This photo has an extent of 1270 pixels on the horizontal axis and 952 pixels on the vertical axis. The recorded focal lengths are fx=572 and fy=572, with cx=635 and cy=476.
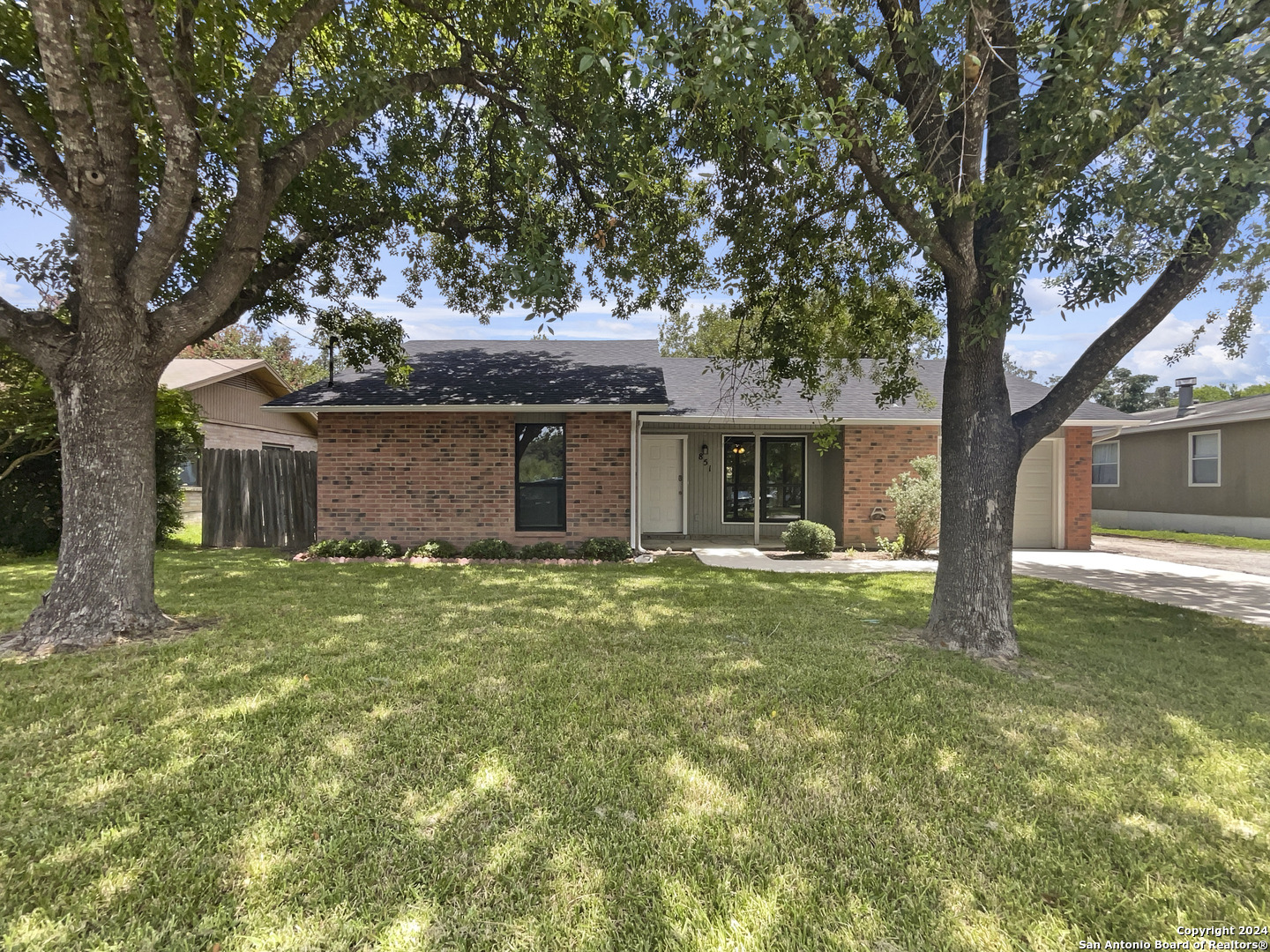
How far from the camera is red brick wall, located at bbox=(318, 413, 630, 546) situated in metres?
10.3

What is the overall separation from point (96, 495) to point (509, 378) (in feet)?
22.4

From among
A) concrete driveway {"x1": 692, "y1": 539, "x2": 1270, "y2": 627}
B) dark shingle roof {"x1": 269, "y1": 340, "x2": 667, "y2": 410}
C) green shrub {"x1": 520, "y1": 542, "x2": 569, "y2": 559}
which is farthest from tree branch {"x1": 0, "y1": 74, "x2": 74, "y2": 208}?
concrete driveway {"x1": 692, "y1": 539, "x2": 1270, "y2": 627}

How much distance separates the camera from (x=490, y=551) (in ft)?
32.0

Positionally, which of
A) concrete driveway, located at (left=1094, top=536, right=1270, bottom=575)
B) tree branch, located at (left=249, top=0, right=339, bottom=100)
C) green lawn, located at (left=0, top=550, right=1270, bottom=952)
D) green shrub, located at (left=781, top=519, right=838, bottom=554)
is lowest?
concrete driveway, located at (left=1094, top=536, right=1270, bottom=575)

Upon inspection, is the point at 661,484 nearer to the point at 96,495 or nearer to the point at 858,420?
the point at 858,420

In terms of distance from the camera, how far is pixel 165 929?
5.96ft

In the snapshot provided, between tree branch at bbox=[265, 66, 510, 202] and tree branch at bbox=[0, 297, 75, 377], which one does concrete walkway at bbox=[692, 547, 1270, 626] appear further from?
tree branch at bbox=[0, 297, 75, 377]

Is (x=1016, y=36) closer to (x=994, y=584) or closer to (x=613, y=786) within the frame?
(x=994, y=584)

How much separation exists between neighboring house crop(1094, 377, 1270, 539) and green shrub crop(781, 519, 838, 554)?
7.41 meters

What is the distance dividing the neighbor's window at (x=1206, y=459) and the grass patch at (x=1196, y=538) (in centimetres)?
141

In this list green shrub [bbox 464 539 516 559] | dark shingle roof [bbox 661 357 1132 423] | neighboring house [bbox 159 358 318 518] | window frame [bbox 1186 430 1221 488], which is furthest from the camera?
neighboring house [bbox 159 358 318 518]

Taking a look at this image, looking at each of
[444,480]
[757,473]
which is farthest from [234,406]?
[757,473]

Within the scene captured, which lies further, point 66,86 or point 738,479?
point 738,479

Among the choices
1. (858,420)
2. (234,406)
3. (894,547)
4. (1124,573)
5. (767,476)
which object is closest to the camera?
(1124,573)
